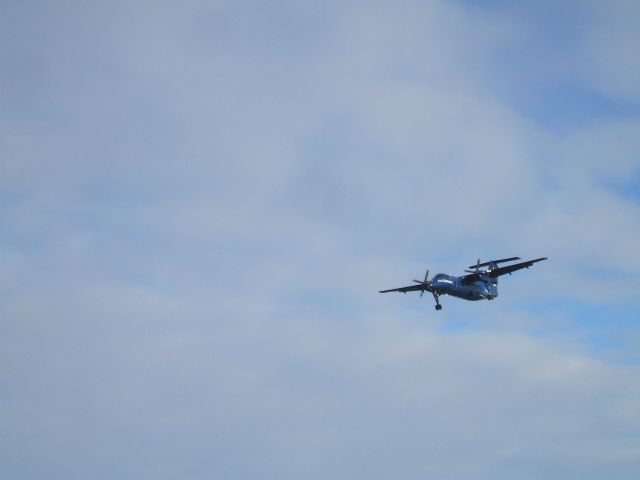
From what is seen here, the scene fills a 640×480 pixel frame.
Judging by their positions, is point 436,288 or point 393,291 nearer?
point 436,288

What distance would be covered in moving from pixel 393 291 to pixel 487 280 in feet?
43.2

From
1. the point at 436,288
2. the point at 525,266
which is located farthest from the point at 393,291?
the point at 525,266

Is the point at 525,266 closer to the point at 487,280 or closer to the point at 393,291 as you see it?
the point at 487,280

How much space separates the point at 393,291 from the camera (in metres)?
110

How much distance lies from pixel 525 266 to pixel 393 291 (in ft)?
60.0

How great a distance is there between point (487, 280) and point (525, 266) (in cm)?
524

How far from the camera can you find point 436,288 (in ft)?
334

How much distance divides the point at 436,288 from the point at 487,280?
23.0ft

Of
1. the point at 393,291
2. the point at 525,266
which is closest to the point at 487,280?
the point at 525,266

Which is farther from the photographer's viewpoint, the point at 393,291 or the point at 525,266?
the point at 393,291

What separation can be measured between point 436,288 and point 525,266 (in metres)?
11.2

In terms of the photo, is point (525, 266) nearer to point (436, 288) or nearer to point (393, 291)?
point (436, 288)

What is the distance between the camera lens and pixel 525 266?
331 ft
